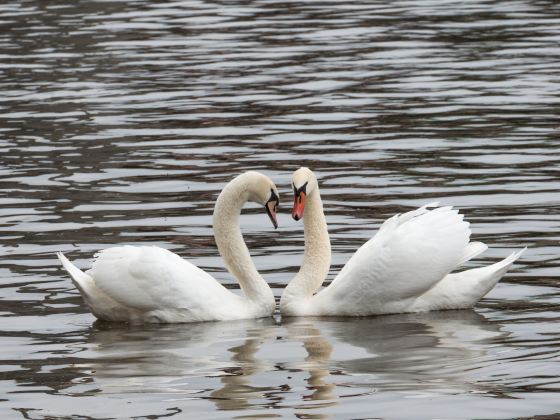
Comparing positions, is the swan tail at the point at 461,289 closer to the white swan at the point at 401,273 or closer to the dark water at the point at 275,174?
the white swan at the point at 401,273

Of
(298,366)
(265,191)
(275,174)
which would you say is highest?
(275,174)

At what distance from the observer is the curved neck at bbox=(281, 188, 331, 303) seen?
12562 millimetres

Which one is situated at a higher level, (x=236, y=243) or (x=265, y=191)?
(x=265, y=191)

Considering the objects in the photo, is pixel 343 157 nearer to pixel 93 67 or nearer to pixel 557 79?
pixel 557 79

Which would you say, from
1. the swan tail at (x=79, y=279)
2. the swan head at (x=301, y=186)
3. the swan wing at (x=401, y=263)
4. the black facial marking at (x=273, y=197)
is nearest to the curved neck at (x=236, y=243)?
the black facial marking at (x=273, y=197)

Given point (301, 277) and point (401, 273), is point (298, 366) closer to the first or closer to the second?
point (401, 273)

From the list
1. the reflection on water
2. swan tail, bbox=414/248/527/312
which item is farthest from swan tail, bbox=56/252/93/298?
swan tail, bbox=414/248/527/312

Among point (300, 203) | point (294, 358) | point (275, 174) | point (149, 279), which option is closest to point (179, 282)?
point (149, 279)

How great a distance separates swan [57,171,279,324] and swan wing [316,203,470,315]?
641 millimetres

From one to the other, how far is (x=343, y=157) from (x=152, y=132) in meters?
3.04

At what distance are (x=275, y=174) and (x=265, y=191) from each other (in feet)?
16.2

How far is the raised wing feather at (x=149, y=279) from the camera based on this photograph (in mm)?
11930

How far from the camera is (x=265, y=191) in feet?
41.1

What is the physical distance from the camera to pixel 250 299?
12453mm
